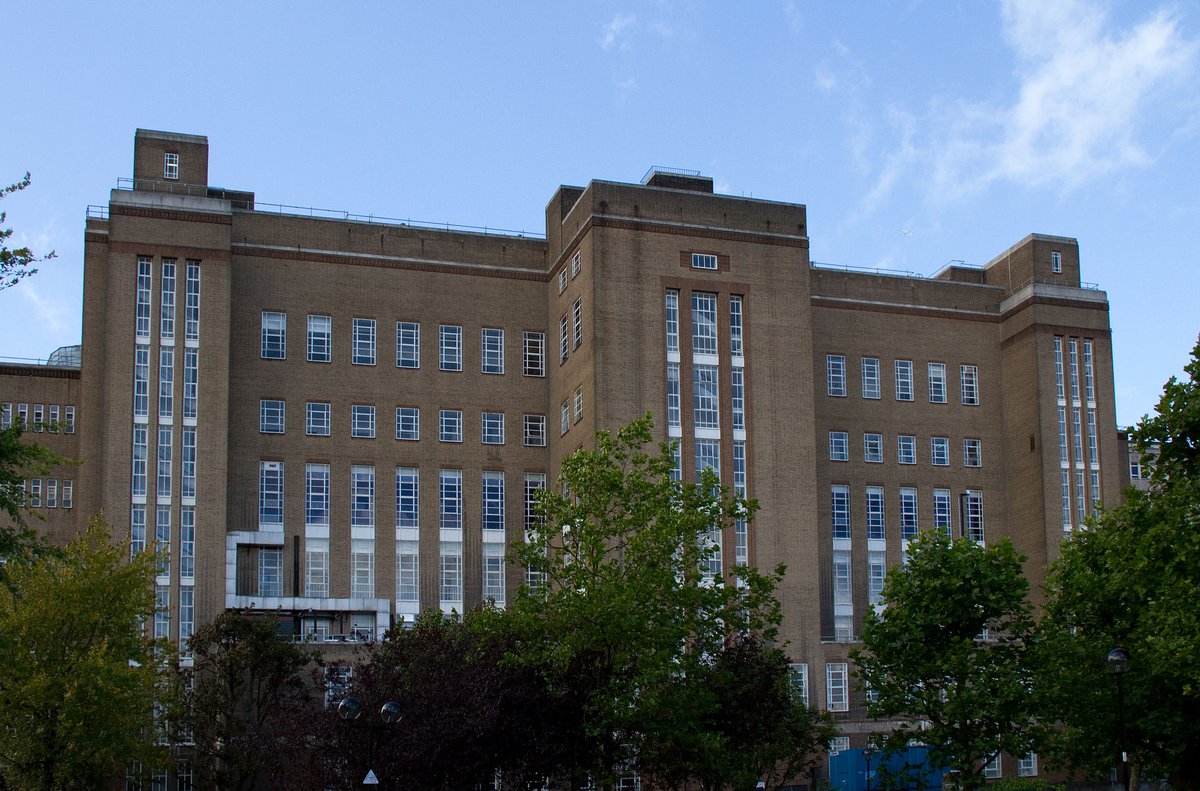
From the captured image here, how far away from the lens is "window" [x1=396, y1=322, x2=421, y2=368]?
72.4 metres

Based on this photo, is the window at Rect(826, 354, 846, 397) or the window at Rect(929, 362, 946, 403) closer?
the window at Rect(826, 354, 846, 397)

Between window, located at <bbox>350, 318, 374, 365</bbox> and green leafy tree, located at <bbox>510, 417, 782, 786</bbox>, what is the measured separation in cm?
2908

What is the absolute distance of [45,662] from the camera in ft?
143

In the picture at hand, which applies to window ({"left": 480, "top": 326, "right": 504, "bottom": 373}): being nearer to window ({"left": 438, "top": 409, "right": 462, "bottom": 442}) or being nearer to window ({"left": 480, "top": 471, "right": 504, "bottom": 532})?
window ({"left": 438, "top": 409, "right": 462, "bottom": 442})

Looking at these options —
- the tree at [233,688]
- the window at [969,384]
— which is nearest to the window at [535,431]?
the tree at [233,688]

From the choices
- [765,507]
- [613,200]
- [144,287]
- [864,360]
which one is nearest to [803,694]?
[765,507]

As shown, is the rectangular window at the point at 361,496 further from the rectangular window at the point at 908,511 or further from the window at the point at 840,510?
the rectangular window at the point at 908,511

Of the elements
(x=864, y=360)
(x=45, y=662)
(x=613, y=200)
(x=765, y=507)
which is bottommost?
(x=45, y=662)

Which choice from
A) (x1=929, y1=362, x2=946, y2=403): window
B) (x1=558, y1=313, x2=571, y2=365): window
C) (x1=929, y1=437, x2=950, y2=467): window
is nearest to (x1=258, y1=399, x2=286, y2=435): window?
(x1=558, y1=313, x2=571, y2=365): window

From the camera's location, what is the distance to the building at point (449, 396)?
218ft

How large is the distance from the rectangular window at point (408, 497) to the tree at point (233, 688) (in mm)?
10845

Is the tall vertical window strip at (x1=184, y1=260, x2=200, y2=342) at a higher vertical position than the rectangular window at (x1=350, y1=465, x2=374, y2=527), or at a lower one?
higher

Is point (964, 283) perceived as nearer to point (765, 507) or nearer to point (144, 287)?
point (765, 507)

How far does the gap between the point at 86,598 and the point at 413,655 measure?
1028 centimetres
